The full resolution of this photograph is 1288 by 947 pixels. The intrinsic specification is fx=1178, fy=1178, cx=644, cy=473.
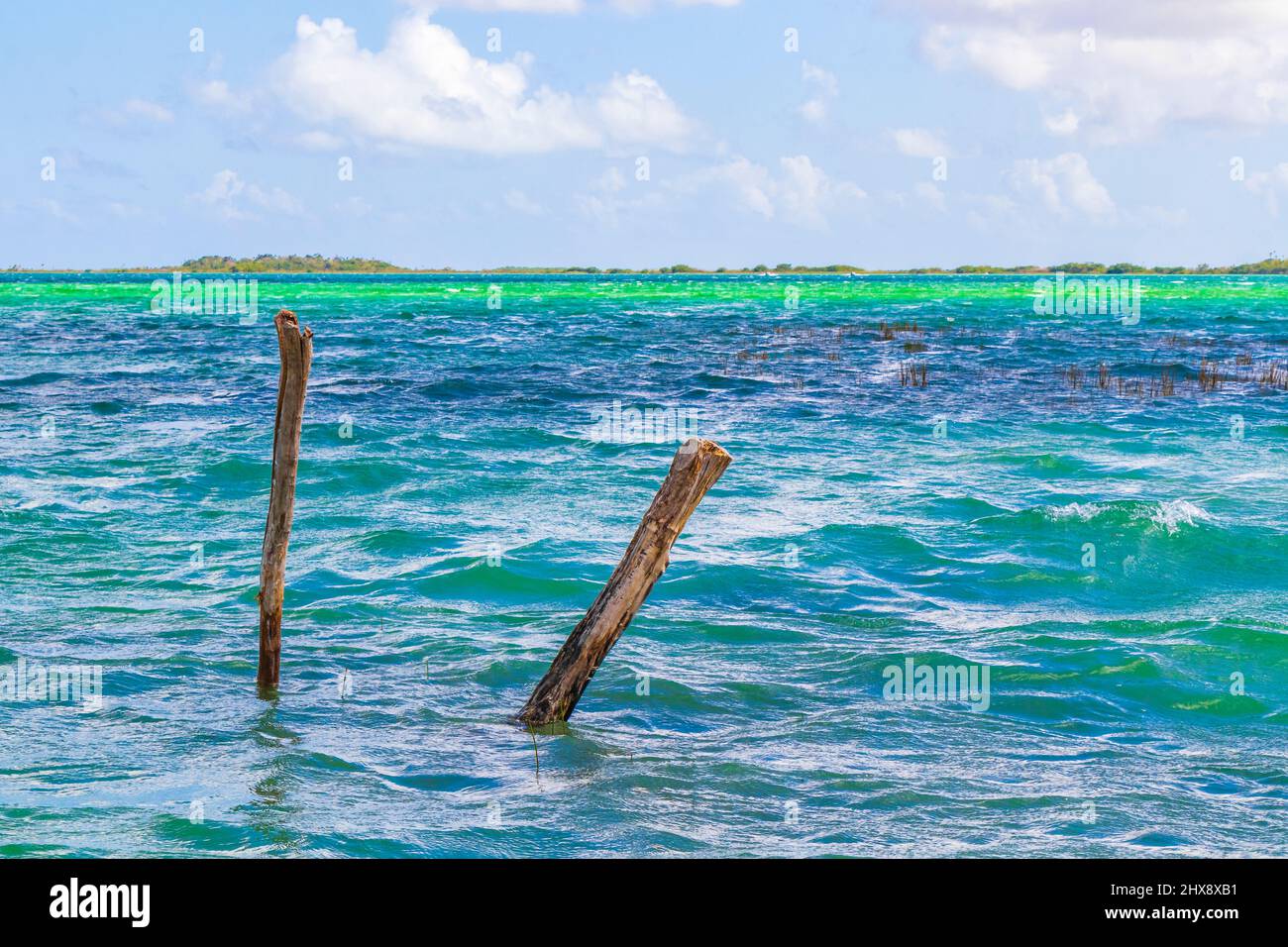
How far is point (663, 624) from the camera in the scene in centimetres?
1301

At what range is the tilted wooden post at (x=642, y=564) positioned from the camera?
8.07m

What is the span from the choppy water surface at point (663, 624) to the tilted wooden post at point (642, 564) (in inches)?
25.4

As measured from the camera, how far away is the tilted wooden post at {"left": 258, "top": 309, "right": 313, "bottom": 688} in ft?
28.5

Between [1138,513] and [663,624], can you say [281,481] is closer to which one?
[663,624]

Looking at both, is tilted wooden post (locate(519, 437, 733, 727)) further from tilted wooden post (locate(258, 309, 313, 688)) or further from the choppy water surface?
tilted wooden post (locate(258, 309, 313, 688))

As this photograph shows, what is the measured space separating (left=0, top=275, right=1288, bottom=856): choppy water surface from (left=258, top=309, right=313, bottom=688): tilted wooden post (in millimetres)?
620

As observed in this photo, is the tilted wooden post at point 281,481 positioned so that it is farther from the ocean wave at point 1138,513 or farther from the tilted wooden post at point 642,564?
the ocean wave at point 1138,513

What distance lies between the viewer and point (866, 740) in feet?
30.8

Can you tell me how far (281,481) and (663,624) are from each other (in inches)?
200

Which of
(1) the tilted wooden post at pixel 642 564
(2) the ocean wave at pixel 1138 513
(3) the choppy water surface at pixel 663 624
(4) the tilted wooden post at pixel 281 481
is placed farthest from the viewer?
(2) the ocean wave at pixel 1138 513

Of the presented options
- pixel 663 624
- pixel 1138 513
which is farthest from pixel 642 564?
pixel 1138 513

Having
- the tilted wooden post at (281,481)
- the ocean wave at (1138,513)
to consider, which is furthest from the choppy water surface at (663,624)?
the tilted wooden post at (281,481)

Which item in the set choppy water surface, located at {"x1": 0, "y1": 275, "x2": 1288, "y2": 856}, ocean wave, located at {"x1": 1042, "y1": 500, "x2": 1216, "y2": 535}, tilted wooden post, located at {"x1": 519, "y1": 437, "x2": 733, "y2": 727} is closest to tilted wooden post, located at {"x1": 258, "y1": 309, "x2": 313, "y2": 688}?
choppy water surface, located at {"x1": 0, "y1": 275, "x2": 1288, "y2": 856}
